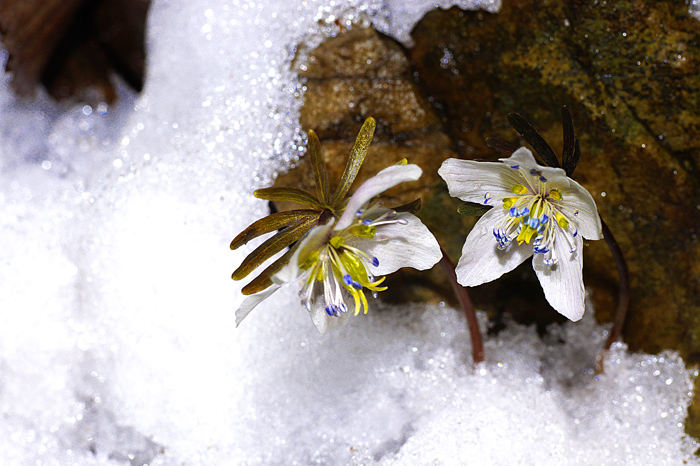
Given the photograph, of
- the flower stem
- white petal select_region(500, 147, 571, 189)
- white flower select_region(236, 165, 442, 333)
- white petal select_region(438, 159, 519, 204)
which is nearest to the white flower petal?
white flower select_region(236, 165, 442, 333)

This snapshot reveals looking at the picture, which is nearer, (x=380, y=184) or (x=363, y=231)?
(x=380, y=184)

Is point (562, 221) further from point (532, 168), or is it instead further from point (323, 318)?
point (323, 318)

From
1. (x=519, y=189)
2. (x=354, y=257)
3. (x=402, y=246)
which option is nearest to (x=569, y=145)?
(x=519, y=189)

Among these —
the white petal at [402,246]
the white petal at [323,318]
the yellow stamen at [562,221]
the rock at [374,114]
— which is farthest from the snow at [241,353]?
the yellow stamen at [562,221]

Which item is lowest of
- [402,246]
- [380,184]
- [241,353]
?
[241,353]

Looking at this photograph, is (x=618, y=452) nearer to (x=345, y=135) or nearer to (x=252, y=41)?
(x=345, y=135)

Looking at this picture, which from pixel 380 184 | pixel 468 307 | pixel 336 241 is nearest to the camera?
pixel 380 184
